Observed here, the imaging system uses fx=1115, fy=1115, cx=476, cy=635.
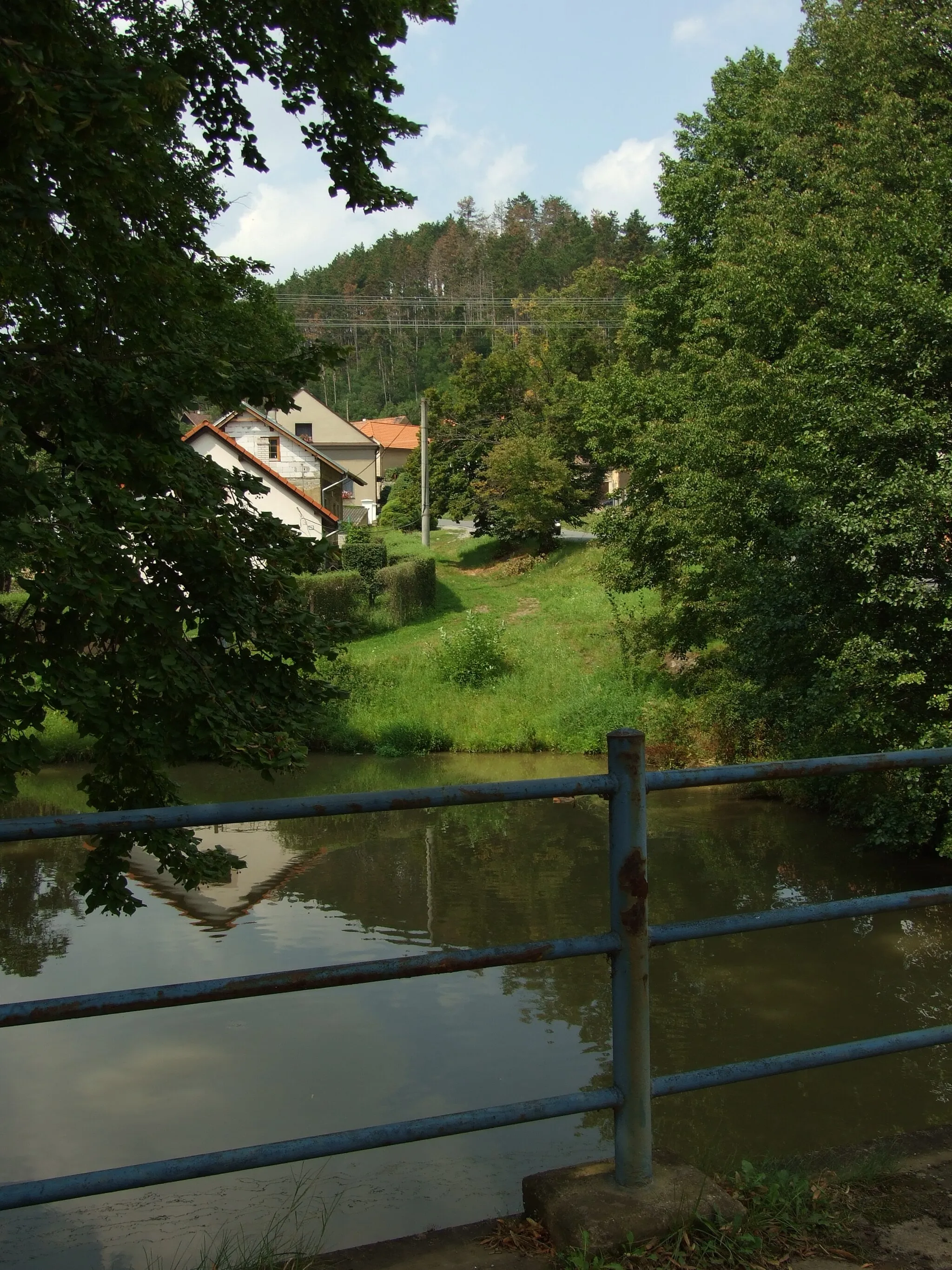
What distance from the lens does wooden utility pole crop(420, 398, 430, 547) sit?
45750 mm

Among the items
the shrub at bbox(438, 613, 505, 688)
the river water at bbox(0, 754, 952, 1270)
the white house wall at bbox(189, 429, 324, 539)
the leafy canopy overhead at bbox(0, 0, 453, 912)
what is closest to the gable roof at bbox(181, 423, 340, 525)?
the white house wall at bbox(189, 429, 324, 539)

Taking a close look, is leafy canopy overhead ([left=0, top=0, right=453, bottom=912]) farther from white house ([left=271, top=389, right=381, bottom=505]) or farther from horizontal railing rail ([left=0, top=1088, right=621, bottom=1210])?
white house ([left=271, top=389, right=381, bottom=505])

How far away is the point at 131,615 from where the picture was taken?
208 inches

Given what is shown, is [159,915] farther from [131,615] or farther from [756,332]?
[756,332]

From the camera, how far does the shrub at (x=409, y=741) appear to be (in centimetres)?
2361

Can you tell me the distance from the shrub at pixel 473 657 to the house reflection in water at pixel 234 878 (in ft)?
30.5

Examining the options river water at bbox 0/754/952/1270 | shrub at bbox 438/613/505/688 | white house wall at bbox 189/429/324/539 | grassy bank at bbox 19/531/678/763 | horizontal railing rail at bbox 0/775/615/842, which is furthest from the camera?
white house wall at bbox 189/429/324/539

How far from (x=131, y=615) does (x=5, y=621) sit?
587 mm

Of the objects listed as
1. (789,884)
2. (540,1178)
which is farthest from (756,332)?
(540,1178)

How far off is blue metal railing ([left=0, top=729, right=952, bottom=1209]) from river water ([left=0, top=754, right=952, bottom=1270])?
1725 millimetres

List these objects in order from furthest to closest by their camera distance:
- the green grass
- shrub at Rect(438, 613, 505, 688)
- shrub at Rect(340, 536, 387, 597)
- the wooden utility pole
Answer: the wooden utility pole, shrub at Rect(340, 536, 387, 597), shrub at Rect(438, 613, 505, 688), the green grass

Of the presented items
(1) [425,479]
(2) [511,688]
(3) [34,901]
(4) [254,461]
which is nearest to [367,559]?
(4) [254,461]

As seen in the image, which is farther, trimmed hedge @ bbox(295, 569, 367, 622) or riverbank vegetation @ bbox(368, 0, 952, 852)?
trimmed hedge @ bbox(295, 569, 367, 622)

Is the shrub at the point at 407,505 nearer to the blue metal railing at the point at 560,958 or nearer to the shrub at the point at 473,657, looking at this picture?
the shrub at the point at 473,657
